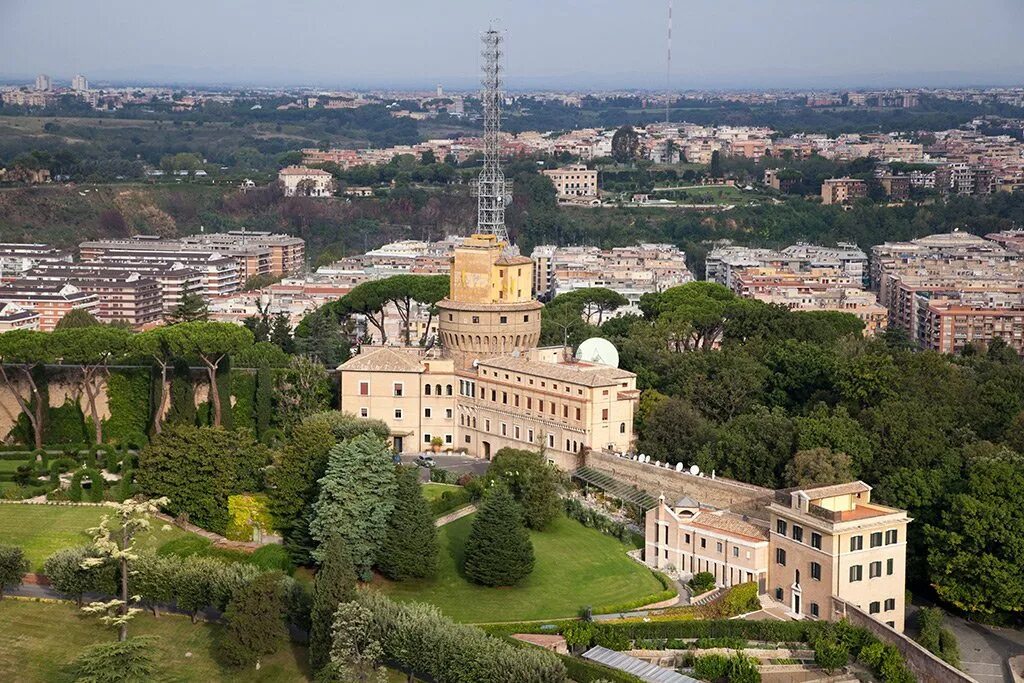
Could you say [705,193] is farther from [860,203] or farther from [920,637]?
[920,637]

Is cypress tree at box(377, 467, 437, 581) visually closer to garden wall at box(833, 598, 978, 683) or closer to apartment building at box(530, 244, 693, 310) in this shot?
garden wall at box(833, 598, 978, 683)

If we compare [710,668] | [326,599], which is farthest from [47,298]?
[710,668]

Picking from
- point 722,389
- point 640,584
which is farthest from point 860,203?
point 640,584

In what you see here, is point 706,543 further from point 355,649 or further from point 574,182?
point 574,182

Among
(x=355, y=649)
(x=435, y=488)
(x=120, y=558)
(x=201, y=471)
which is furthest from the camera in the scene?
(x=435, y=488)

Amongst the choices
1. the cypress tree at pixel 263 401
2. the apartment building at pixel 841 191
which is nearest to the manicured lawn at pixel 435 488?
the cypress tree at pixel 263 401

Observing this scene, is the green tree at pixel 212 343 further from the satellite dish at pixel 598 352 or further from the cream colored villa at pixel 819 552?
the cream colored villa at pixel 819 552
